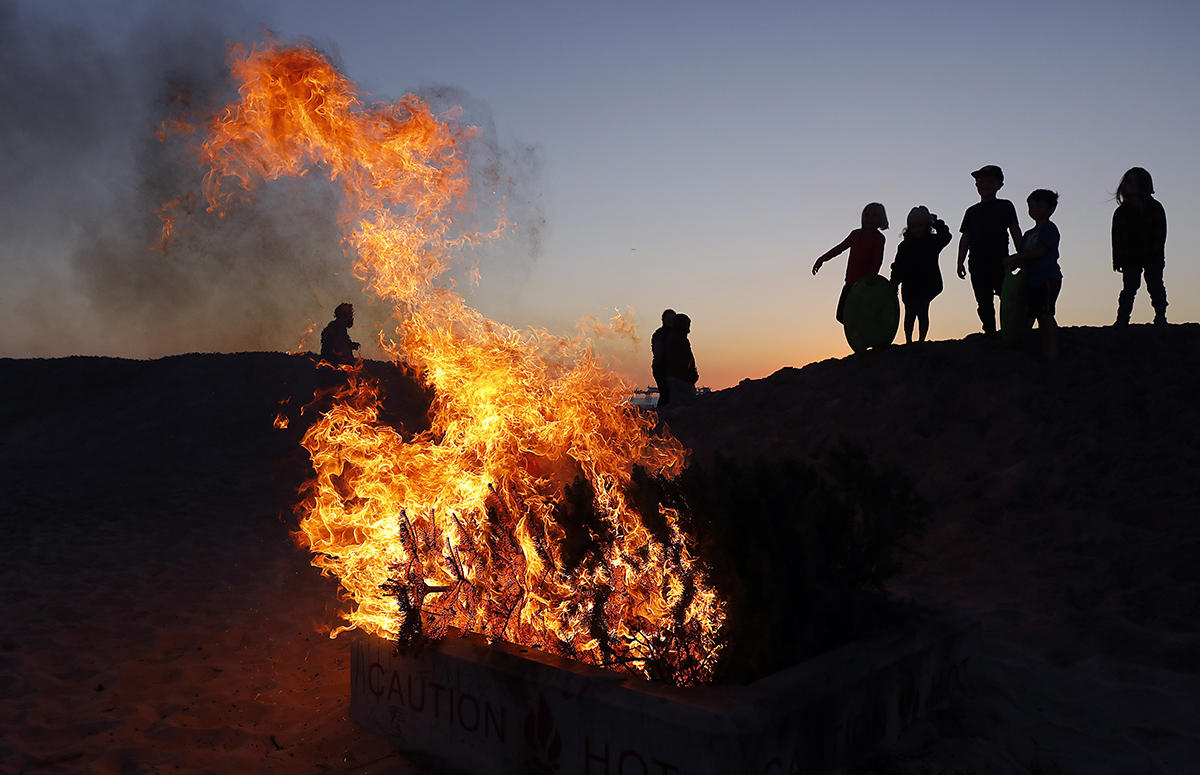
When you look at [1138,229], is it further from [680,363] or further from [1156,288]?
[680,363]

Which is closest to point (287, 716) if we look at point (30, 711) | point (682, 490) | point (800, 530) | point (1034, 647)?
point (30, 711)

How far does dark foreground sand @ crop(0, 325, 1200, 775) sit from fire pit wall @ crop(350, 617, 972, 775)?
23cm

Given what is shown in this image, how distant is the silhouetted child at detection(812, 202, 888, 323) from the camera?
483 inches

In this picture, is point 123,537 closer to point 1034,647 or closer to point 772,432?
point 772,432

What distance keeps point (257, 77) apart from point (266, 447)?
1456 cm

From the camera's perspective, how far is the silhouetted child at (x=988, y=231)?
11.1 meters

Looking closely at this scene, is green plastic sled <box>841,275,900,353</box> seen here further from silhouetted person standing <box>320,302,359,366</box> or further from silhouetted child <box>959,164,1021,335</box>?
silhouetted person standing <box>320,302,359,366</box>

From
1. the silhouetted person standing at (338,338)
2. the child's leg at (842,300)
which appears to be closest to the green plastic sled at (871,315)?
the child's leg at (842,300)

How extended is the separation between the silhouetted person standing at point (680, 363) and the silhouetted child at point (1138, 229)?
250 inches

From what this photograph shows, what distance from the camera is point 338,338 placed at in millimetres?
12656

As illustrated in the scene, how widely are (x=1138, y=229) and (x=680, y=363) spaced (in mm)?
7003

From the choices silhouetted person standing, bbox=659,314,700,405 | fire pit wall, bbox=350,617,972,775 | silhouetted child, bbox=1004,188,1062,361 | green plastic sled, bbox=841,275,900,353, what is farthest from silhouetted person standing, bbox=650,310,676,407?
fire pit wall, bbox=350,617,972,775

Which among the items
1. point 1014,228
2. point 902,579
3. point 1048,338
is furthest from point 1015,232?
point 902,579

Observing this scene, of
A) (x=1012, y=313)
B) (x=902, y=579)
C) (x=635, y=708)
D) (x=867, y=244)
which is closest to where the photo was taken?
(x=635, y=708)
